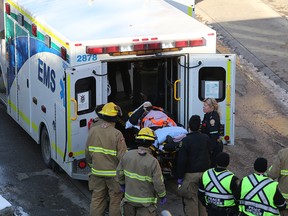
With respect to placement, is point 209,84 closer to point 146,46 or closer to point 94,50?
point 146,46

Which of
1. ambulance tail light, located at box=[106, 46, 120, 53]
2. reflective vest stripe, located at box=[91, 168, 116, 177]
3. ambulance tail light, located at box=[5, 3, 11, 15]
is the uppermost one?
ambulance tail light, located at box=[5, 3, 11, 15]

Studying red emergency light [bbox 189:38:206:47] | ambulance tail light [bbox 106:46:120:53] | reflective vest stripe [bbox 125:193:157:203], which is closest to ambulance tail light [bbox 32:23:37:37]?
ambulance tail light [bbox 106:46:120:53]

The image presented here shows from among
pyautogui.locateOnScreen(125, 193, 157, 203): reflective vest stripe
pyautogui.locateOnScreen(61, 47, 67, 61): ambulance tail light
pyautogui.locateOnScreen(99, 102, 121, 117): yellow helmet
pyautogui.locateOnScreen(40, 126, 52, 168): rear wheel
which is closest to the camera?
pyautogui.locateOnScreen(125, 193, 157, 203): reflective vest stripe

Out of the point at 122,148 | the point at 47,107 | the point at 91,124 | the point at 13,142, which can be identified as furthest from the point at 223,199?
the point at 13,142

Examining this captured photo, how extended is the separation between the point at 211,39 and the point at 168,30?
648 millimetres

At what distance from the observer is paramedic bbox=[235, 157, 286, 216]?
9391 millimetres

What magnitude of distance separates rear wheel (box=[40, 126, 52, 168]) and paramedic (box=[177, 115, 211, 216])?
3014 millimetres

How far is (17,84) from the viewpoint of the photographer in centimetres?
1436

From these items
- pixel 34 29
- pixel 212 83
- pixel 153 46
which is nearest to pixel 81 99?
pixel 153 46

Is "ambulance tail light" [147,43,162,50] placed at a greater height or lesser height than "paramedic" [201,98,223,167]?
greater

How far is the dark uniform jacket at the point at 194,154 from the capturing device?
35.4 feet

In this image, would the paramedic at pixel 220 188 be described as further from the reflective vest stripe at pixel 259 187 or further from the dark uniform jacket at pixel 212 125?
the dark uniform jacket at pixel 212 125

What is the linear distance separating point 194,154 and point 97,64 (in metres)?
2.05

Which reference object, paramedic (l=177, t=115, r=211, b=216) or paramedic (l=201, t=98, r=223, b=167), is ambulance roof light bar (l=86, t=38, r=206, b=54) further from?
paramedic (l=177, t=115, r=211, b=216)
